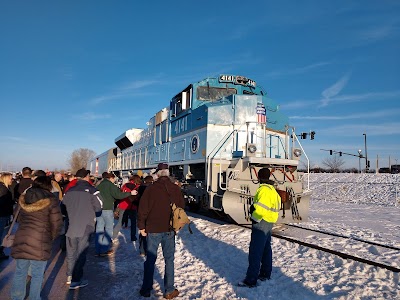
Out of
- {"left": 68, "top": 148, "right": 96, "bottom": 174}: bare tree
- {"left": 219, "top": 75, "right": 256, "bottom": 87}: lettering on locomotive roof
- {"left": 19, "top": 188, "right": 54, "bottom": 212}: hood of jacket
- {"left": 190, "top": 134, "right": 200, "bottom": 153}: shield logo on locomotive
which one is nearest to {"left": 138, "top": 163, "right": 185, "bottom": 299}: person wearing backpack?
{"left": 19, "top": 188, "right": 54, "bottom": 212}: hood of jacket

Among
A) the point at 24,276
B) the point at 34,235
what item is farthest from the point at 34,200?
the point at 24,276

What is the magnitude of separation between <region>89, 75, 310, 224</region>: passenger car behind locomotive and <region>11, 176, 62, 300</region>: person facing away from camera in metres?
4.42

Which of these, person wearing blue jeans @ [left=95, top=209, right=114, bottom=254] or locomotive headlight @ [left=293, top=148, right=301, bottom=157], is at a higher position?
locomotive headlight @ [left=293, top=148, right=301, bottom=157]

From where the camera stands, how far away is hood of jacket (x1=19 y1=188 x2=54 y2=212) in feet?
11.4

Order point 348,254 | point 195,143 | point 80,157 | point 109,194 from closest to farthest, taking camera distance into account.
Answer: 1. point 348,254
2. point 109,194
3. point 195,143
4. point 80,157

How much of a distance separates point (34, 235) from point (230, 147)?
610 centimetres

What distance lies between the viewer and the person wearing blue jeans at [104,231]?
19.7ft

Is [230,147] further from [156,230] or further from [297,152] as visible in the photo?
[156,230]

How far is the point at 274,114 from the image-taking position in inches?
371

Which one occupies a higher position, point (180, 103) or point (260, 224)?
point (180, 103)

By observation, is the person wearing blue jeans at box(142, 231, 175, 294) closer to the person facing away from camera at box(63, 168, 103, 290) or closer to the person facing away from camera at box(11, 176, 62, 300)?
Result: the person facing away from camera at box(63, 168, 103, 290)

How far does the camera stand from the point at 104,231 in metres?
6.15

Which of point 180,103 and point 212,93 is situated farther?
point 180,103

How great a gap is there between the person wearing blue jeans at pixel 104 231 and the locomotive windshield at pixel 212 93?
15.8ft
